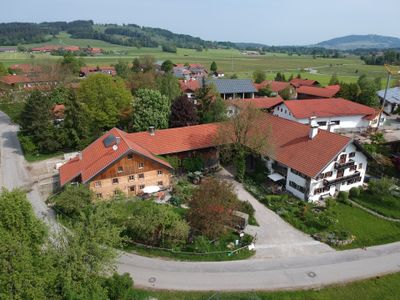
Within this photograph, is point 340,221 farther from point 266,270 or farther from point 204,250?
point 204,250

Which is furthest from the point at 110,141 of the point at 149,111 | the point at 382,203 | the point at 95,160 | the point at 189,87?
the point at 189,87

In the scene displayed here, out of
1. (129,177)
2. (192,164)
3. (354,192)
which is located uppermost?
(129,177)

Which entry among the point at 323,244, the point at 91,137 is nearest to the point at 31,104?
the point at 91,137

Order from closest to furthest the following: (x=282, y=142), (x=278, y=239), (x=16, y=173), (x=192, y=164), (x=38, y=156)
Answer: (x=278, y=239) → (x=282, y=142) → (x=192, y=164) → (x=16, y=173) → (x=38, y=156)

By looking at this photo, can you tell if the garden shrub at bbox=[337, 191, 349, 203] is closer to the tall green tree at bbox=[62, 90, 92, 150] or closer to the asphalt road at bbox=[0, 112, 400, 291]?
the asphalt road at bbox=[0, 112, 400, 291]

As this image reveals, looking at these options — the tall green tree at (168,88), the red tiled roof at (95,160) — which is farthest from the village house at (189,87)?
the red tiled roof at (95,160)

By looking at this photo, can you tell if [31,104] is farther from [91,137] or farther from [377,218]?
[377,218]

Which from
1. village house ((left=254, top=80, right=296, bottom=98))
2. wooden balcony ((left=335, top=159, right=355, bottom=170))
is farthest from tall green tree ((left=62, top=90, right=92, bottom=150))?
village house ((left=254, top=80, right=296, bottom=98))
